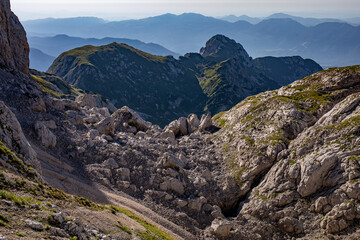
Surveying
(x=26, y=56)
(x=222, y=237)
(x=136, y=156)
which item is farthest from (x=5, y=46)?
(x=222, y=237)

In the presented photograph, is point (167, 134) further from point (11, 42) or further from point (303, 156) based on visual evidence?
point (11, 42)

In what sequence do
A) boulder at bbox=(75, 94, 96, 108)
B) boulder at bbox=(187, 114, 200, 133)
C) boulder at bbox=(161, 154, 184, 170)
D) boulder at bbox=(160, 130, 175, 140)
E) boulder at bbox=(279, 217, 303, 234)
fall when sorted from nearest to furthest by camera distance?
1. boulder at bbox=(279, 217, 303, 234)
2. boulder at bbox=(161, 154, 184, 170)
3. boulder at bbox=(160, 130, 175, 140)
4. boulder at bbox=(187, 114, 200, 133)
5. boulder at bbox=(75, 94, 96, 108)

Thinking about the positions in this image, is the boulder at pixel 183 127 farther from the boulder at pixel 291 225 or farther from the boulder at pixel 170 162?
→ the boulder at pixel 291 225

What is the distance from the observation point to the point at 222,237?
145 ft

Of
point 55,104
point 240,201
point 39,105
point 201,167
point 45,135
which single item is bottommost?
point 240,201

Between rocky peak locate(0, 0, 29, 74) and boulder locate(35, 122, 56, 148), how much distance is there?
20573 mm

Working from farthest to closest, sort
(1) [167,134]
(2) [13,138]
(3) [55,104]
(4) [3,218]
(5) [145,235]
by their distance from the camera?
1. (1) [167,134]
2. (3) [55,104]
3. (2) [13,138]
4. (5) [145,235]
5. (4) [3,218]

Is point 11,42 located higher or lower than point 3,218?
higher

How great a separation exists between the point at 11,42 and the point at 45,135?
29860 mm

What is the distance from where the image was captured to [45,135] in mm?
51000

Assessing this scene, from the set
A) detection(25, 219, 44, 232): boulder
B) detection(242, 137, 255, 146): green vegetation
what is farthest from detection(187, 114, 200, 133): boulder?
detection(25, 219, 44, 232): boulder

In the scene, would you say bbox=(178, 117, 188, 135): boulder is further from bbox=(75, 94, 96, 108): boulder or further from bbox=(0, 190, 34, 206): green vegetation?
bbox=(0, 190, 34, 206): green vegetation

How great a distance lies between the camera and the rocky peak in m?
62.0

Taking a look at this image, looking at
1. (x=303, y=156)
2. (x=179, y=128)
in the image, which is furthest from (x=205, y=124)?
(x=303, y=156)
